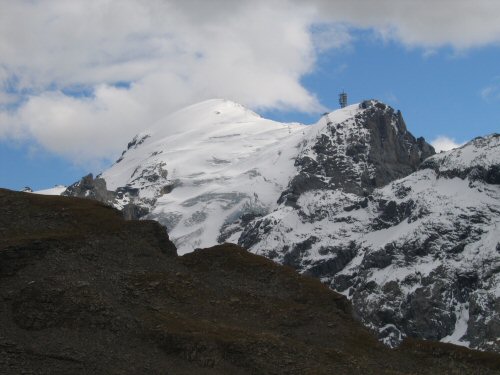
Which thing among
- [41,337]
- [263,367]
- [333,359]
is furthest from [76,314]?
[333,359]

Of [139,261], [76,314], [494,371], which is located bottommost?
[494,371]

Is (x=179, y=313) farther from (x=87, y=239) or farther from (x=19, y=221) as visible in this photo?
(x=19, y=221)

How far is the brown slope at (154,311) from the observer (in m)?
72.6

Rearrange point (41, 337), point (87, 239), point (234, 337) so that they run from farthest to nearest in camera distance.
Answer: point (87, 239)
point (234, 337)
point (41, 337)

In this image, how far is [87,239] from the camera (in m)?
85.6

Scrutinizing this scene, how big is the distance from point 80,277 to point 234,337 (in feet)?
45.3

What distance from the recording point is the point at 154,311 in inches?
3118

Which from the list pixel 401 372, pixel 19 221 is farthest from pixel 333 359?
pixel 19 221

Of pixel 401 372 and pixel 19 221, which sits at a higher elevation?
pixel 19 221

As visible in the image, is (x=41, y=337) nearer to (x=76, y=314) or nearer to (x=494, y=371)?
(x=76, y=314)

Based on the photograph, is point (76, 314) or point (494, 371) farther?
point (494, 371)

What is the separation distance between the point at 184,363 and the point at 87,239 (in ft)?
57.9

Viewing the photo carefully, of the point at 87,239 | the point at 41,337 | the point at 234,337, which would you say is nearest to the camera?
the point at 41,337

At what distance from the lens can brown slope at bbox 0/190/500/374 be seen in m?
72.6
